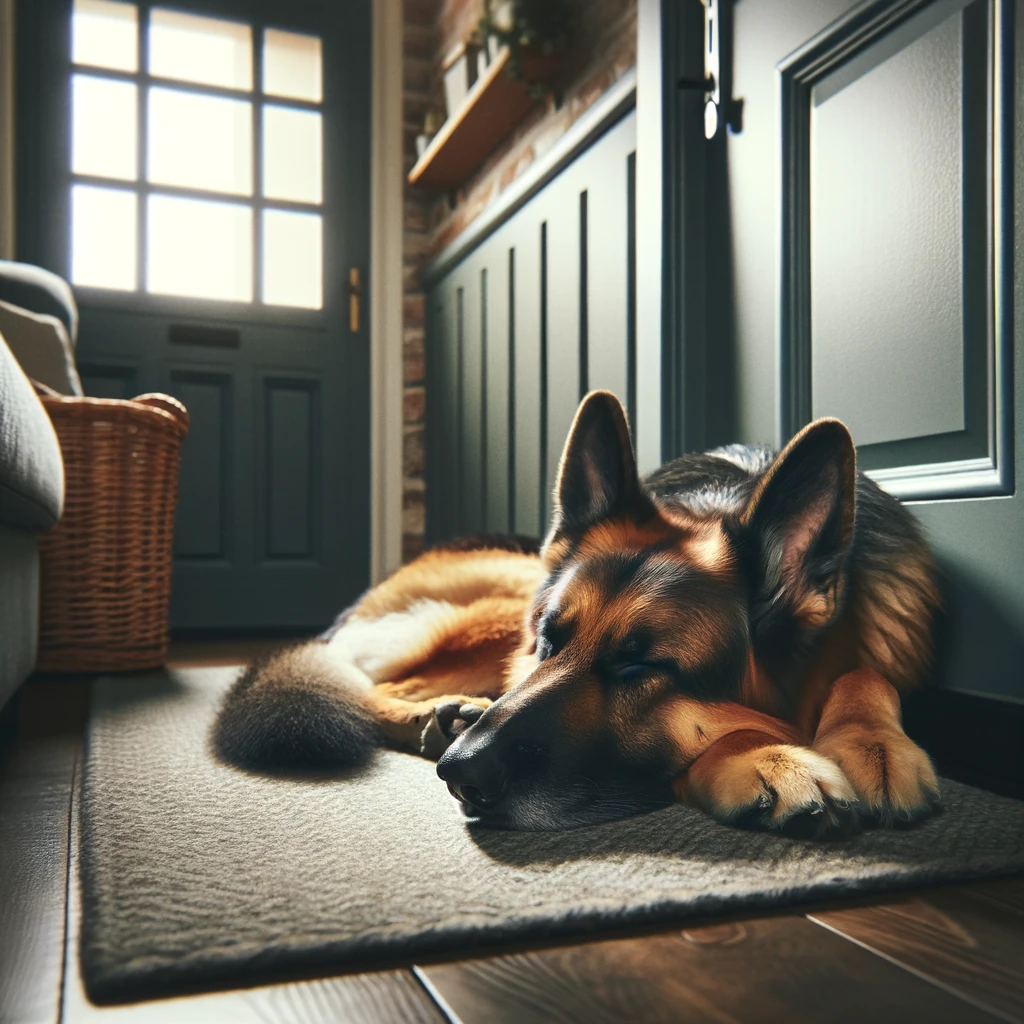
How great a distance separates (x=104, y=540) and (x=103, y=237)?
2094 mm

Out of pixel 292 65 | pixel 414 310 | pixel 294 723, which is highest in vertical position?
pixel 292 65

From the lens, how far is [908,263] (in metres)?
1.50

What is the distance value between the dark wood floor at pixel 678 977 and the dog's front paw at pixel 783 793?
0.39 ft

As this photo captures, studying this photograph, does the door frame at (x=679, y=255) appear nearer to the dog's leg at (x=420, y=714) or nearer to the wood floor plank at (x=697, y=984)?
the dog's leg at (x=420, y=714)

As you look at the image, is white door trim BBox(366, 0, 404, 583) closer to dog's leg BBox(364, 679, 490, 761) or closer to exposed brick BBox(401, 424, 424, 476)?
exposed brick BBox(401, 424, 424, 476)

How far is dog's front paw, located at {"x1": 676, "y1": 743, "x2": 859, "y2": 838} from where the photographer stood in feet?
3.11

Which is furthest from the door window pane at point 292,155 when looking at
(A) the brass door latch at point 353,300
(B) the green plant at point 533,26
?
(B) the green plant at point 533,26

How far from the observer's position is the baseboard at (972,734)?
4.20ft

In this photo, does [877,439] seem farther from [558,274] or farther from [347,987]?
[558,274]

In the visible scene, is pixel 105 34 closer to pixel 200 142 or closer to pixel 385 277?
pixel 200 142

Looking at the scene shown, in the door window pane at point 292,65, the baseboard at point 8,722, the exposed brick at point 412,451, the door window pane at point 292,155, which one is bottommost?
the baseboard at point 8,722

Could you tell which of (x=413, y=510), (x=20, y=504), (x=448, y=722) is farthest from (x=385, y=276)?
(x=448, y=722)

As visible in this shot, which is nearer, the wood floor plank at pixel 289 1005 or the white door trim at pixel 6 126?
the wood floor plank at pixel 289 1005

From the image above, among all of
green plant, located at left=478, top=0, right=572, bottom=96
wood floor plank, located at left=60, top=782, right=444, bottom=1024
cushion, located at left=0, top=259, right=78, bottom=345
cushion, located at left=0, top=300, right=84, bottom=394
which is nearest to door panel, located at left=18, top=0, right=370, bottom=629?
cushion, located at left=0, top=259, right=78, bottom=345
